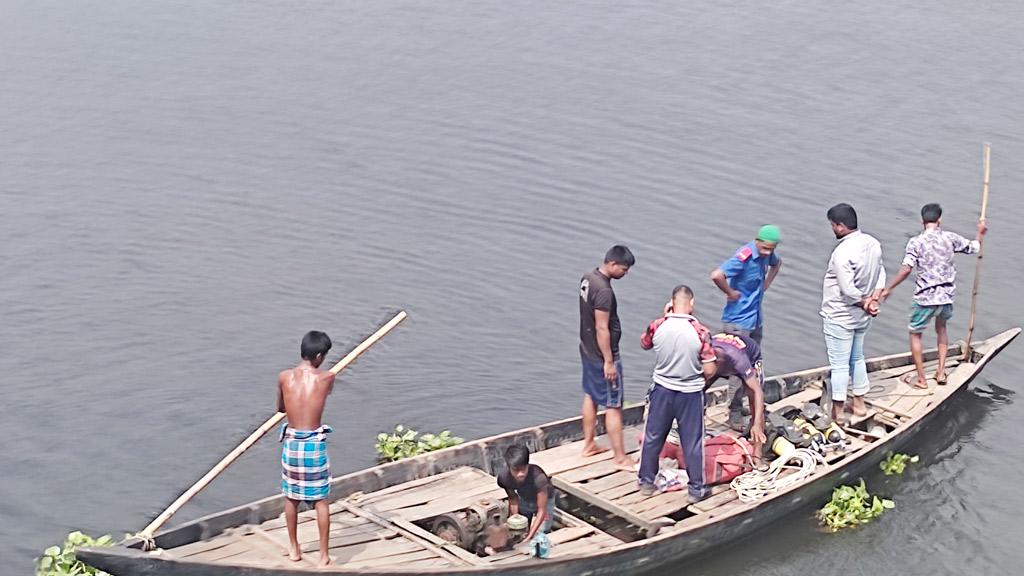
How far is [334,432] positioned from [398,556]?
4.16 metres

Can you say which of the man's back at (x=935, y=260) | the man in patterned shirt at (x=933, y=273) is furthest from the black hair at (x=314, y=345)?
the man's back at (x=935, y=260)

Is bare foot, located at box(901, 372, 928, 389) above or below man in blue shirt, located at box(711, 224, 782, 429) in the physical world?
below

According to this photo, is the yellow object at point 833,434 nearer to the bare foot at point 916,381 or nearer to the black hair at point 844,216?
the bare foot at point 916,381

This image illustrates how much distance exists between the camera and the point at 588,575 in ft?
36.1

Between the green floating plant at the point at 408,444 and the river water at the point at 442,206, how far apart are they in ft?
1.37

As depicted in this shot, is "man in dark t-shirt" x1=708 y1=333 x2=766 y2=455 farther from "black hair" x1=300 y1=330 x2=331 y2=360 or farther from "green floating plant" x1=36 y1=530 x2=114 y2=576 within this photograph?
"green floating plant" x1=36 y1=530 x2=114 y2=576

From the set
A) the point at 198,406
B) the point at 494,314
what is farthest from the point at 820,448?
the point at 198,406

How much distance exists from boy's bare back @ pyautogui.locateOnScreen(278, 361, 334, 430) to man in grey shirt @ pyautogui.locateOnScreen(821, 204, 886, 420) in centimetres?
524

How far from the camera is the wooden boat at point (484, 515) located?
10.3m

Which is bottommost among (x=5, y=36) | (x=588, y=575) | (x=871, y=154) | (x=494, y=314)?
(x=588, y=575)

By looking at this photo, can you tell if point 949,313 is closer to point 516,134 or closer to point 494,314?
point 494,314

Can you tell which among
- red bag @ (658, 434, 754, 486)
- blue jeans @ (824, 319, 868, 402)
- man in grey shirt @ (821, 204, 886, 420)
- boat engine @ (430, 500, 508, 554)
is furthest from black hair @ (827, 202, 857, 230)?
boat engine @ (430, 500, 508, 554)

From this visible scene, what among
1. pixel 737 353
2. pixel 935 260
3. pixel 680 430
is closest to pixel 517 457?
pixel 680 430

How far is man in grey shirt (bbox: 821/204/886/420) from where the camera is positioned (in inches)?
507
